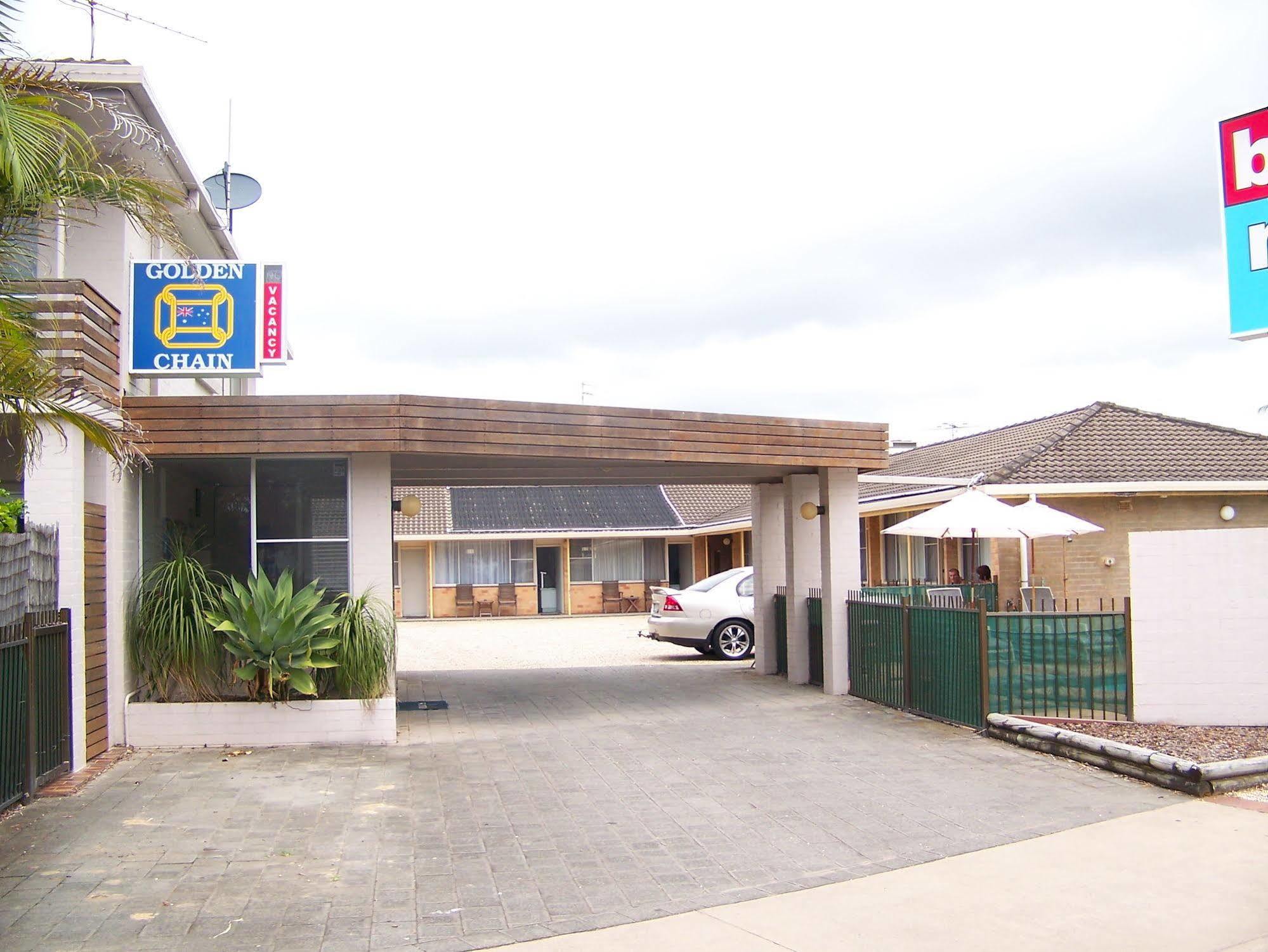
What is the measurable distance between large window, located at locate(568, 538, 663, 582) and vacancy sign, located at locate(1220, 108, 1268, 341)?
27.5 m

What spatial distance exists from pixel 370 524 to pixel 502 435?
60.9 inches

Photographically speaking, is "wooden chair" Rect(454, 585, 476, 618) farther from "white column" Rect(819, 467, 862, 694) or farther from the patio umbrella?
the patio umbrella

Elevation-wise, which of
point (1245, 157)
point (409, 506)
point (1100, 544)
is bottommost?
point (1100, 544)

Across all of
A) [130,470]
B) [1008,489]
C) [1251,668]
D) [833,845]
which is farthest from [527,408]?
[1008,489]

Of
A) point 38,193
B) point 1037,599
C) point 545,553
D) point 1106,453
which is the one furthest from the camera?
point 545,553

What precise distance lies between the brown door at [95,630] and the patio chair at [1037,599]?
9623 mm

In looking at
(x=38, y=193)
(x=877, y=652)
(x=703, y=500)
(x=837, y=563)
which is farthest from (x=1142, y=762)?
(x=703, y=500)

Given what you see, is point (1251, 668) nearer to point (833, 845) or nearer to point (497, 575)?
point (833, 845)

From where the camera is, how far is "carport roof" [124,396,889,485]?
1090 cm

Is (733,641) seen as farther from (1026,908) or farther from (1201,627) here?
(1026,908)

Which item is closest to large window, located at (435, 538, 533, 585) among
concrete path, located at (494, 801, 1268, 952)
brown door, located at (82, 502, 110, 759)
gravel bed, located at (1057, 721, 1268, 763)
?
brown door, located at (82, 502, 110, 759)

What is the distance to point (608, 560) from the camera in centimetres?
3519

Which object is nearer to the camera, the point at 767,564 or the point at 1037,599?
the point at 1037,599

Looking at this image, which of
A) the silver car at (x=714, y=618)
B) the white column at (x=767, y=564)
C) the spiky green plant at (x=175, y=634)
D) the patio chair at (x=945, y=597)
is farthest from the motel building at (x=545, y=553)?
the spiky green plant at (x=175, y=634)
